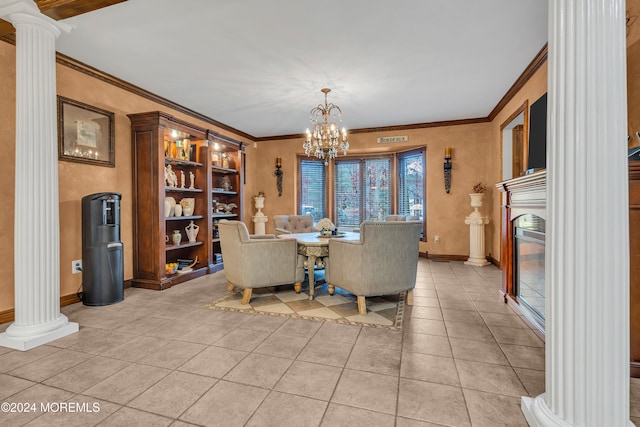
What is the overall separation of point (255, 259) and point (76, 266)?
79.7 inches

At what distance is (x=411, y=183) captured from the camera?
6.17 m

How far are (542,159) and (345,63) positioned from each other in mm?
2324

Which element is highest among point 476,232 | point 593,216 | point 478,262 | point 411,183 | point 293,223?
point 411,183

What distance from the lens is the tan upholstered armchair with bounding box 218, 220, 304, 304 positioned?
10.4 feet

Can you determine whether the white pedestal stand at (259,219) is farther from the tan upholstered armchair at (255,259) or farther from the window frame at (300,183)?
the tan upholstered armchair at (255,259)

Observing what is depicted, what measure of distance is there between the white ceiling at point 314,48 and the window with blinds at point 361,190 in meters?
1.97

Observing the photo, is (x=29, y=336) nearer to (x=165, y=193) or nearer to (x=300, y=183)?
(x=165, y=193)

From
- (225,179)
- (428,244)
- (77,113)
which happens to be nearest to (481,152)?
(428,244)

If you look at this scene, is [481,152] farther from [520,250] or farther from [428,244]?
[520,250]

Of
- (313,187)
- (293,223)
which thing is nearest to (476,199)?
(293,223)

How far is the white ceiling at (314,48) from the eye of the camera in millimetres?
2445

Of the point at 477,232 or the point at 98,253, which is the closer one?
the point at 98,253

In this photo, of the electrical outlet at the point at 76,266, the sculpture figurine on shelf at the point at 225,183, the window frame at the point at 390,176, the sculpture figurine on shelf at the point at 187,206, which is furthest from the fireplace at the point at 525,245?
the electrical outlet at the point at 76,266

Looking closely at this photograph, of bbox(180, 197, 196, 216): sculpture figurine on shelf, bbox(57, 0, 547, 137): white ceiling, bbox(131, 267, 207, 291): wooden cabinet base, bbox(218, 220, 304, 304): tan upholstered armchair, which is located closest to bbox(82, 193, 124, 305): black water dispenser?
bbox(131, 267, 207, 291): wooden cabinet base
